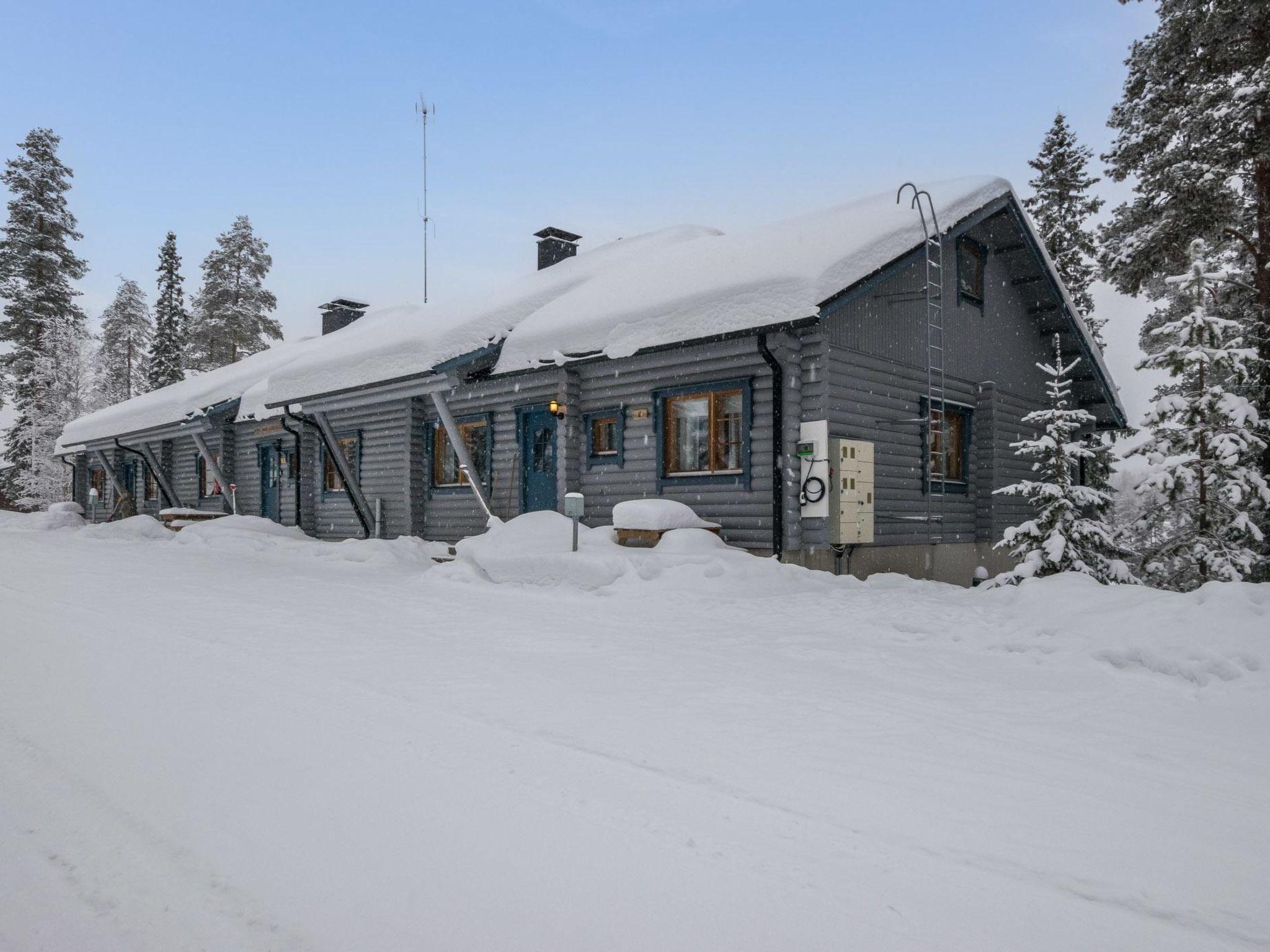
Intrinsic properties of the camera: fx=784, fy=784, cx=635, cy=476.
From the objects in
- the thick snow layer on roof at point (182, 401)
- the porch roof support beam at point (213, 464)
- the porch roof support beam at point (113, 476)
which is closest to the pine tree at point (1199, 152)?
the thick snow layer on roof at point (182, 401)

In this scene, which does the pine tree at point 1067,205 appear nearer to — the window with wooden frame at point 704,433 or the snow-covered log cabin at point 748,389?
the snow-covered log cabin at point 748,389

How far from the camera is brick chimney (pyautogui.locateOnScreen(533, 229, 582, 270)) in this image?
20.7 meters

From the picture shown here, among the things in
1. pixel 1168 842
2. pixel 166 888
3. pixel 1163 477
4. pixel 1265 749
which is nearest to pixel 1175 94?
pixel 1163 477

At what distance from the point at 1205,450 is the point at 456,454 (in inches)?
484

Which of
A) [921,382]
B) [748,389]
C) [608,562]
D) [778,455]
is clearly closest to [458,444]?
[748,389]

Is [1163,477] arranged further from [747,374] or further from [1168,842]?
[1168,842]

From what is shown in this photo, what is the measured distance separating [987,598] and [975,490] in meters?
6.73

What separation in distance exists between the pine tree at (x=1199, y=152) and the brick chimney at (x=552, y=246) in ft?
40.9

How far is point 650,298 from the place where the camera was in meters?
12.6

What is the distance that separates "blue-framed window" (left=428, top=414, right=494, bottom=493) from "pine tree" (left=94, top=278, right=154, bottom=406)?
39.5 metres

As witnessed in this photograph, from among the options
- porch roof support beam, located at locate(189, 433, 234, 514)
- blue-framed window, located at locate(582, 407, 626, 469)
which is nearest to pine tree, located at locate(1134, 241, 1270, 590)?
blue-framed window, located at locate(582, 407, 626, 469)

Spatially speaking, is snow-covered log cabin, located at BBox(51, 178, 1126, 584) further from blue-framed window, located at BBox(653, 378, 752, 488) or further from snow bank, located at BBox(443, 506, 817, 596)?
snow bank, located at BBox(443, 506, 817, 596)

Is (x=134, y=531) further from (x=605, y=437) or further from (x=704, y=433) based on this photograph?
(x=704, y=433)

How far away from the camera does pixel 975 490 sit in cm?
1462
